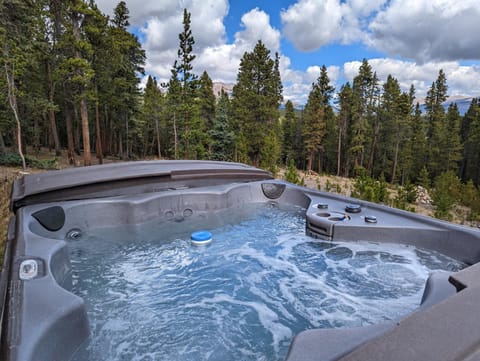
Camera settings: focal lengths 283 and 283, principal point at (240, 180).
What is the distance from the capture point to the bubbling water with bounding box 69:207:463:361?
154 cm

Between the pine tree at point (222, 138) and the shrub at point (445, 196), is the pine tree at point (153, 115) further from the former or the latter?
the shrub at point (445, 196)

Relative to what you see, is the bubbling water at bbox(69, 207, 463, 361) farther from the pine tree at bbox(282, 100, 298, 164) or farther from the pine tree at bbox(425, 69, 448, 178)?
the pine tree at bbox(282, 100, 298, 164)

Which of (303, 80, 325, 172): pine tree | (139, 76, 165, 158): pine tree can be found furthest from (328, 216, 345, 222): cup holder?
(303, 80, 325, 172): pine tree

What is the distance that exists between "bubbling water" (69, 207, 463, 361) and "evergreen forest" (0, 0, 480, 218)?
14.0 feet

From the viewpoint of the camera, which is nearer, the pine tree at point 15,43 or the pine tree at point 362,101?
the pine tree at point 15,43

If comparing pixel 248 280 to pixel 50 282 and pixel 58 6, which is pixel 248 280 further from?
pixel 58 6

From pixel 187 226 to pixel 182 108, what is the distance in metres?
7.92

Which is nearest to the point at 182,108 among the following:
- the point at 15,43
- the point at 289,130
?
the point at 15,43

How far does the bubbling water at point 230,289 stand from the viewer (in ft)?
5.06

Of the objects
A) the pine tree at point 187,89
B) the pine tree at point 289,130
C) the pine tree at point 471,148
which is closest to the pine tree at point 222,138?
the pine tree at point 187,89

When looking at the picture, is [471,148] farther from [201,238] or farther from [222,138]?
[201,238]

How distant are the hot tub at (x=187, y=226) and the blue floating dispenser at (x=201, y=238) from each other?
482mm

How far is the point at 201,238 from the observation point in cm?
283

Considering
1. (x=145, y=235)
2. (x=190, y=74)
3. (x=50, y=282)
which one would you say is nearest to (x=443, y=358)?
(x=50, y=282)
